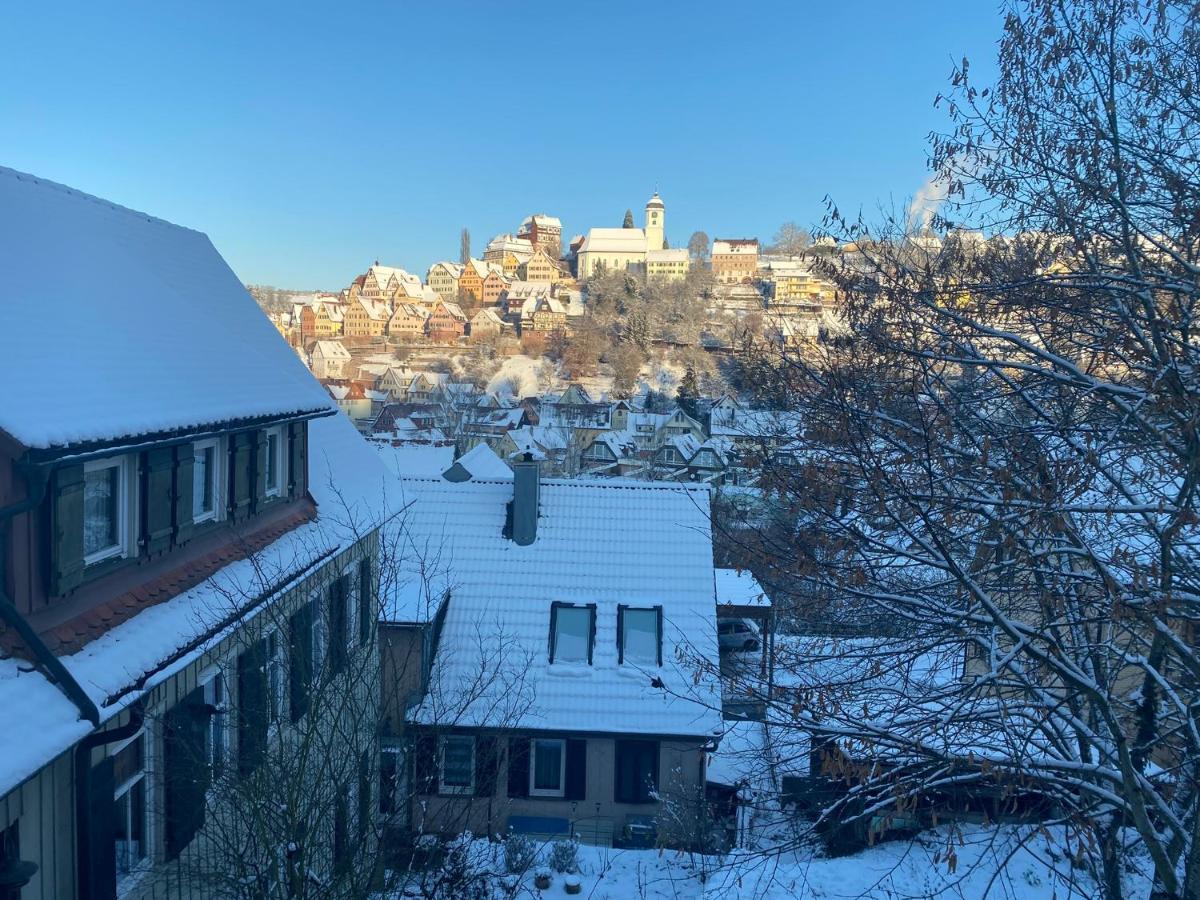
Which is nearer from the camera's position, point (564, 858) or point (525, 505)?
point (564, 858)

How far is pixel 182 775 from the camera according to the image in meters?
5.23

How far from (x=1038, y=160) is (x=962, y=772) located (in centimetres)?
381

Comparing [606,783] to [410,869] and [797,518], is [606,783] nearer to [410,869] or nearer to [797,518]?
[410,869]

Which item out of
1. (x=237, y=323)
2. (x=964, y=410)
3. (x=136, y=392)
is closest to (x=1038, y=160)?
(x=964, y=410)

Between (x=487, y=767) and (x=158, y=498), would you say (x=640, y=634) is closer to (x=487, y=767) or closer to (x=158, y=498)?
(x=487, y=767)

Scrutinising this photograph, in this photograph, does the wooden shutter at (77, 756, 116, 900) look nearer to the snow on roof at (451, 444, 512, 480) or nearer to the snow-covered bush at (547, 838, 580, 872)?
the snow-covered bush at (547, 838, 580, 872)

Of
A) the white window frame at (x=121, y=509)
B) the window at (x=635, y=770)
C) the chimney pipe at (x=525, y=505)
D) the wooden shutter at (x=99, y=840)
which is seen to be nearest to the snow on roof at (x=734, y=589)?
the chimney pipe at (x=525, y=505)

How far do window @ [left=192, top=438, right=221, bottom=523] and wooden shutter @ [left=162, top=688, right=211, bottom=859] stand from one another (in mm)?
1364

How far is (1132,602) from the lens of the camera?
14.5 feet

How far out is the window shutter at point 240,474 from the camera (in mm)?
6633

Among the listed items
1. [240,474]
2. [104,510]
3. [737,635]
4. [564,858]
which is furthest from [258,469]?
[737,635]

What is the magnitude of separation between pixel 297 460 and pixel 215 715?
288 centimetres

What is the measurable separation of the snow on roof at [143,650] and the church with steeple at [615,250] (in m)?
127

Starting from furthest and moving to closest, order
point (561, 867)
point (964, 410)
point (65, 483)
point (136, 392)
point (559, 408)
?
1. point (559, 408)
2. point (561, 867)
3. point (964, 410)
4. point (136, 392)
5. point (65, 483)
